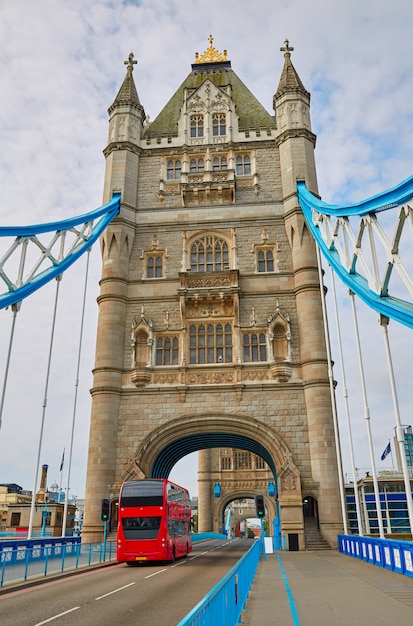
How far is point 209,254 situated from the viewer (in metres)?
31.5

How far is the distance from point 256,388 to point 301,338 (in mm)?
3675

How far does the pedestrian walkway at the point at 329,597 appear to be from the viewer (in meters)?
8.31

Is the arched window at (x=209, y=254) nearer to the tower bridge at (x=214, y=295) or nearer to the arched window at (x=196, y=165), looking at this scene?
the tower bridge at (x=214, y=295)

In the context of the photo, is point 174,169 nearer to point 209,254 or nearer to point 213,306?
point 209,254

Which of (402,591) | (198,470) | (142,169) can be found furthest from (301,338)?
(198,470)

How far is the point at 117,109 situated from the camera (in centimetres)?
3541

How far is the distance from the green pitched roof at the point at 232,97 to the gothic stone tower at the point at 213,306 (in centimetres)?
22

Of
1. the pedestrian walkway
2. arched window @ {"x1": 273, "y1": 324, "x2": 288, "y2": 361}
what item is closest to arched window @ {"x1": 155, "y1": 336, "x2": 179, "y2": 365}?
arched window @ {"x1": 273, "y1": 324, "x2": 288, "y2": 361}

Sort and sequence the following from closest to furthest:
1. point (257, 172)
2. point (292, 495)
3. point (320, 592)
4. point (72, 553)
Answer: point (320, 592) → point (72, 553) → point (292, 495) → point (257, 172)

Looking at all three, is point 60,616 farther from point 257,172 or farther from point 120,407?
point 257,172

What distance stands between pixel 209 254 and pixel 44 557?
19475 mm

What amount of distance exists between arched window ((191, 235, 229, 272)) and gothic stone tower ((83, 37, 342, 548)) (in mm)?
86

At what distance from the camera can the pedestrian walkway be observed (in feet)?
27.3

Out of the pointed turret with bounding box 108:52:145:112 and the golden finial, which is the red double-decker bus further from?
the golden finial
